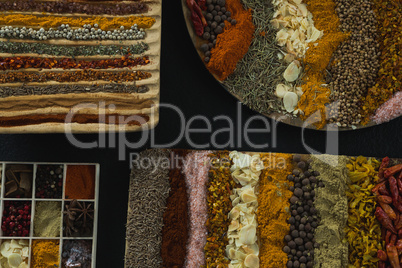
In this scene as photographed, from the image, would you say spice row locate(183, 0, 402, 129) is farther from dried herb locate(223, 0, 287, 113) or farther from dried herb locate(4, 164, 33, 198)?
dried herb locate(4, 164, 33, 198)

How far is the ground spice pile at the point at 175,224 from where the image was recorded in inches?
113

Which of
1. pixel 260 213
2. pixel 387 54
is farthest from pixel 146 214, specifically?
pixel 387 54

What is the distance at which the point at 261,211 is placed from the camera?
2.93 meters

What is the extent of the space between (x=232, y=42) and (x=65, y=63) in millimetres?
1159

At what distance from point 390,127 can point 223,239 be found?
1615mm

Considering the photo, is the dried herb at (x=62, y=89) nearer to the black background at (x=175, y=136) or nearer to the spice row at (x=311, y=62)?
the black background at (x=175, y=136)

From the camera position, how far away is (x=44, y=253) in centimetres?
284

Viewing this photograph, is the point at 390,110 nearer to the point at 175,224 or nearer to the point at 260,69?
the point at 260,69

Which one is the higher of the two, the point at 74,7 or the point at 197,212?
the point at 74,7

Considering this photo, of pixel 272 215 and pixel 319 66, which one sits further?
pixel 319 66

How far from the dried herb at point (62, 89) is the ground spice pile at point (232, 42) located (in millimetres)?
619

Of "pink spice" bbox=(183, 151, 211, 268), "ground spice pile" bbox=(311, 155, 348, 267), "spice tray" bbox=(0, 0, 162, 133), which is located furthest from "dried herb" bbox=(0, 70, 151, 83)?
"ground spice pile" bbox=(311, 155, 348, 267)

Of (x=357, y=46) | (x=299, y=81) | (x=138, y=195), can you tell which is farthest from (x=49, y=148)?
(x=357, y=46)

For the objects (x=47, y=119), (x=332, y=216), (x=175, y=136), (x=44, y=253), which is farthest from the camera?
(x=175, y=136)
